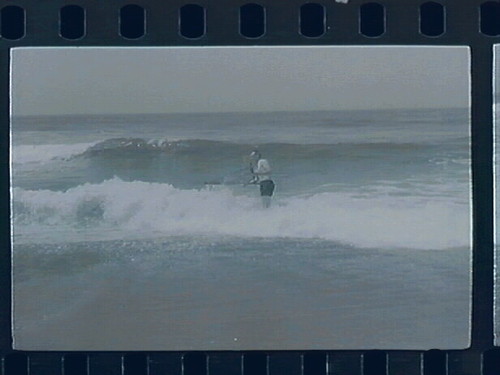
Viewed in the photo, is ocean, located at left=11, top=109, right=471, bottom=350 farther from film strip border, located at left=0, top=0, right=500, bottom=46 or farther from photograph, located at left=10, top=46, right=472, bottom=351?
film strip border, located at left=0, top=0, right=500, bottom=46

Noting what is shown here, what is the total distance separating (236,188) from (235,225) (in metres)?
0.09

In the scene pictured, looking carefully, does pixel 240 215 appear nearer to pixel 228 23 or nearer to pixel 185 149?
pixel 185 149

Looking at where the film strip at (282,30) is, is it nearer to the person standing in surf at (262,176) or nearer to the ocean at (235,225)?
the ocean at (235,225)

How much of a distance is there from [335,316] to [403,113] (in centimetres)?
51

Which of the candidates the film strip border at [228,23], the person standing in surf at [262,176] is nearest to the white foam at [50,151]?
the film strip border at [228,23]

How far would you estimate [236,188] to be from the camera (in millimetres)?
2076

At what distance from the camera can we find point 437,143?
207 cm

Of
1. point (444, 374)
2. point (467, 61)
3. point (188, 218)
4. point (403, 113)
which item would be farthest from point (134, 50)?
point (444, 374)

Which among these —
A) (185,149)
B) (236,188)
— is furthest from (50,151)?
(236,188)

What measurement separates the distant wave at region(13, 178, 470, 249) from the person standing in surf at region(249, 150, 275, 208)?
0.02 metres

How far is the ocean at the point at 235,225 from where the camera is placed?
2.06 m

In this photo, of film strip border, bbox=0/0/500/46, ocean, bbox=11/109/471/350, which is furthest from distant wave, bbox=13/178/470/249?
film strip border, bbox=0/0/500/46

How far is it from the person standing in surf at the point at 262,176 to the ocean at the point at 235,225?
2 cm

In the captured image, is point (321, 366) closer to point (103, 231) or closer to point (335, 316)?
point (335, 316)
